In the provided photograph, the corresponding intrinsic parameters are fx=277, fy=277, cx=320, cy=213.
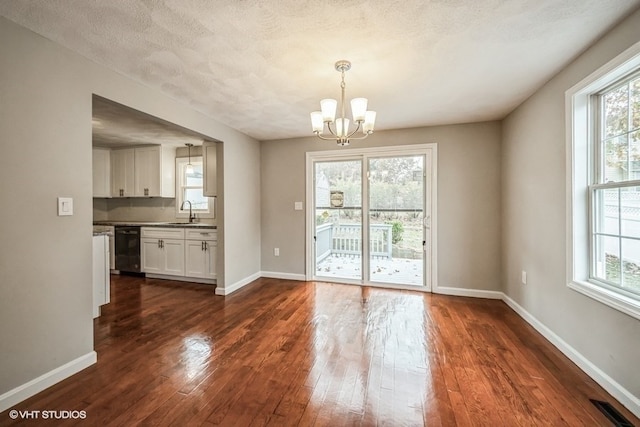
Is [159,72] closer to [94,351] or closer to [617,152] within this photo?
[94,351]

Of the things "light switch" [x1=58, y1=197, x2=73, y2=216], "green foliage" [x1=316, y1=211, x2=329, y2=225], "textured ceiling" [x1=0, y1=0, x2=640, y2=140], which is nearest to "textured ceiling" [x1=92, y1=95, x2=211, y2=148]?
"textured ceiling" [x1=0, y1=0, x2=640, y2=140]

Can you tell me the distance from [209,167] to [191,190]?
1.43 metres

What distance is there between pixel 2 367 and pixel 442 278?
4.28 metres

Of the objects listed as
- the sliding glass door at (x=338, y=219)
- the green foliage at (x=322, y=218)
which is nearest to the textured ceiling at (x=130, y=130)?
the sliding glass door at (x=338, y=219)

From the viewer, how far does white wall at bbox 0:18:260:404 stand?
1.71 m

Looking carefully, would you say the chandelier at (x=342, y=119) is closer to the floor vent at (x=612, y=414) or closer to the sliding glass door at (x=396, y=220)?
the sliding glass door at (x=396, y=220)

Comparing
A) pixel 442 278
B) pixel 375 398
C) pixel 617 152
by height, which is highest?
pixel 617 152

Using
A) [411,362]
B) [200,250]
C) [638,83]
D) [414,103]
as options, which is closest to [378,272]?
[411,362]

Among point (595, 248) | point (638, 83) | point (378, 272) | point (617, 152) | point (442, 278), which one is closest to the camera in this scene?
point (638, 83)

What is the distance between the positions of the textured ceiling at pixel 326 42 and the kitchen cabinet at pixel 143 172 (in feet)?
8.51

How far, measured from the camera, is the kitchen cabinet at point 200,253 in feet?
14.1

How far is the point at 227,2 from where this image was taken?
5.13ft

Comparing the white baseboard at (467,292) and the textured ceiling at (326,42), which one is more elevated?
the textured ceiling at (326,42)

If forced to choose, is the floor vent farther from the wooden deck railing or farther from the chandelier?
the wooden deck railing
